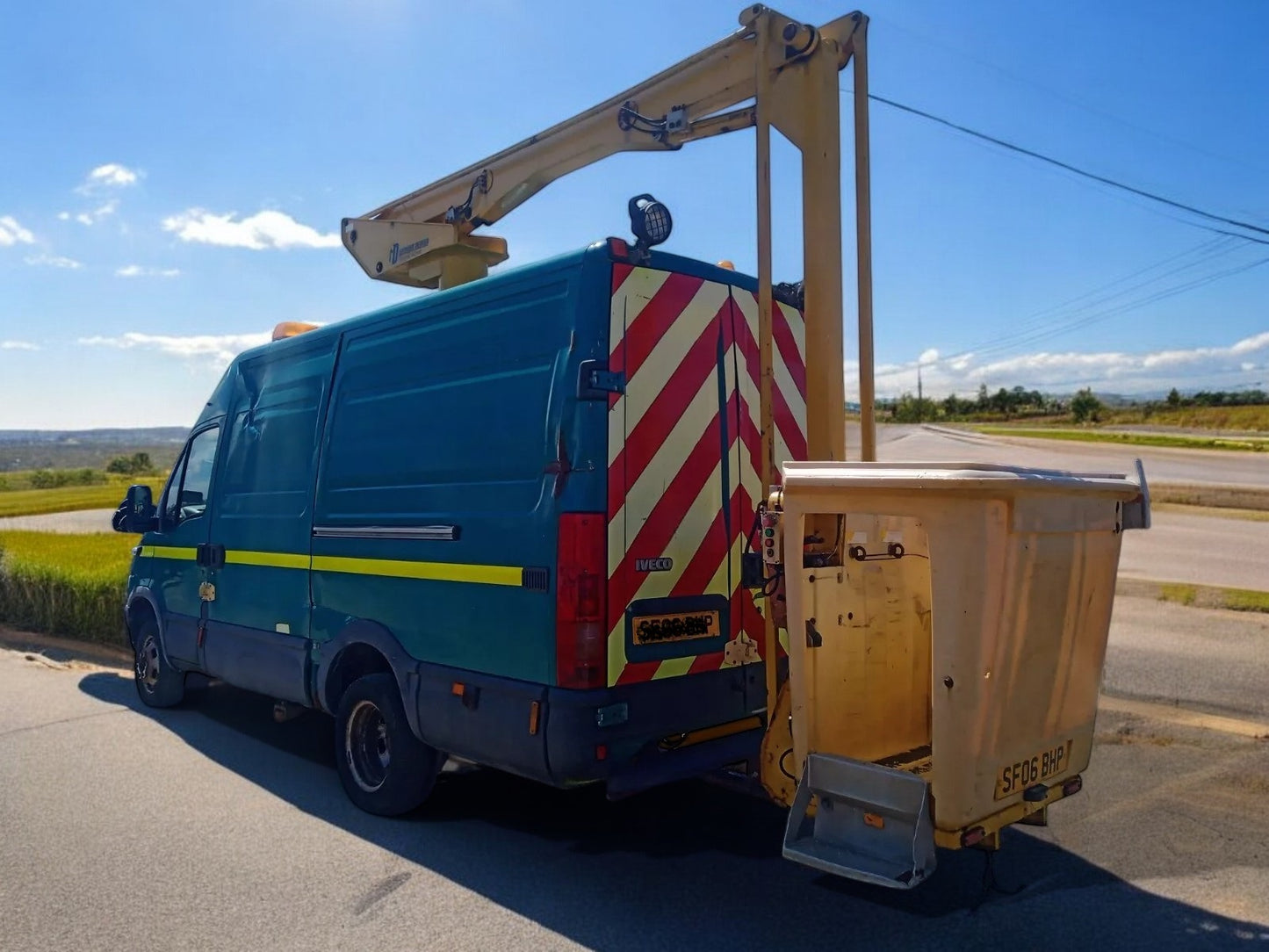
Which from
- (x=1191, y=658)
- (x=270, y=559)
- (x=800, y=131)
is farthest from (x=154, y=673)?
(x=1191, y=658)

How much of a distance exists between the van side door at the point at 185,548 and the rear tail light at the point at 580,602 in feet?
12.7

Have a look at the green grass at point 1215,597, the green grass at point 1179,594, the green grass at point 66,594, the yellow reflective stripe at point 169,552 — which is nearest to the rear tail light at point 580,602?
the yellow reflective stripe at point 169,552

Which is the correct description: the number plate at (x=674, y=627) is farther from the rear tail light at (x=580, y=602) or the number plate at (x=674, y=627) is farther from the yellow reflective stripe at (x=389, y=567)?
the yellow reflective stripe at (x=389, y=567)

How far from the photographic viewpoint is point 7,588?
12.6 m

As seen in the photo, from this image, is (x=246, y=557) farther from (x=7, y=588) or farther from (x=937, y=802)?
(x=7, y=588)

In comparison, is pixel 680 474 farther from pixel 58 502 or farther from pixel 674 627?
pixel 58 502

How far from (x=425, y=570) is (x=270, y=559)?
1.80 metres

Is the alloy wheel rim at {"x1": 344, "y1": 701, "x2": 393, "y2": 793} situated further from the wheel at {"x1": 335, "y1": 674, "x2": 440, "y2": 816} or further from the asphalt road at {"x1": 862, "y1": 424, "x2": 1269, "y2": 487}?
the asphalt road at {"x1": 862, "y1": 424, "x2": 1269, "y2": 487}

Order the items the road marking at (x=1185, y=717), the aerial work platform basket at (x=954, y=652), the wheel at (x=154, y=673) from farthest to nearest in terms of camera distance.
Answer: the wheel at (x=154, y=673) < the road marking at (x=1185, y=717) < the aerial work platform basket at (x=954, y=652)

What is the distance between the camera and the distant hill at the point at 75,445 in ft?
433

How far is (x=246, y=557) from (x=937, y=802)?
4729 mm

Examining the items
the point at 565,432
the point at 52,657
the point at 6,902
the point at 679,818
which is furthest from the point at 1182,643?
the point at 52,657

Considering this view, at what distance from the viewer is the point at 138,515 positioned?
7672 millimetres

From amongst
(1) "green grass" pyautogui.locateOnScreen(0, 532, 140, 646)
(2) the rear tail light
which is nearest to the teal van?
(2) the rear tail light
